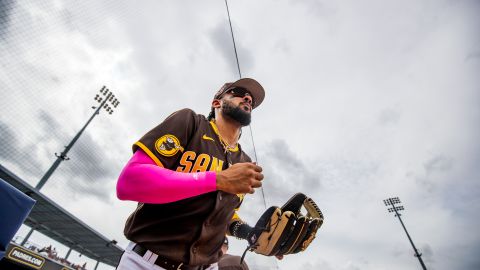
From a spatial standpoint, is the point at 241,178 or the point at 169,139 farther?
the point at 169,139

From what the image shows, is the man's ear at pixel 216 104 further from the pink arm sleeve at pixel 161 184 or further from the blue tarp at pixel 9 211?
the blue tarp at pixel 9 211

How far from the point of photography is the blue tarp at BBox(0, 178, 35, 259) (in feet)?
6.16

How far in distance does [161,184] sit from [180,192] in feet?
0.36

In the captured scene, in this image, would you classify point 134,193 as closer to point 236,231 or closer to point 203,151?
point 203,151

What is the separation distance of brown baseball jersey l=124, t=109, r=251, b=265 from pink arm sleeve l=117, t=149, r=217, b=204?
167 mm

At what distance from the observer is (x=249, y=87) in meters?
2.74

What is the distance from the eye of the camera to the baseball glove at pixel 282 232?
6.89ft

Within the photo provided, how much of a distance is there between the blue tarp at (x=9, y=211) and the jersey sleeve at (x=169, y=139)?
134 cm

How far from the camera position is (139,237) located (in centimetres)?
147

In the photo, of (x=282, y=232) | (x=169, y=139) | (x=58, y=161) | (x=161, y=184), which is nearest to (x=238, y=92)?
(x=169, y=139)

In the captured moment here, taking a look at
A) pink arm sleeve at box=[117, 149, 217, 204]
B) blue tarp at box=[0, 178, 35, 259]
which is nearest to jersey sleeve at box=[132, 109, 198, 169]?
pink arm sleeve at box=[117, 149, 217, 204]

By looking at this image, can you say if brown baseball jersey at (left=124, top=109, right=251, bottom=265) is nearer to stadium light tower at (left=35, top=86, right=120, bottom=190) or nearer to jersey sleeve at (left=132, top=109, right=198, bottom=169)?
jersey sleeve at (left=132, top=109, right=198, bottom=169)

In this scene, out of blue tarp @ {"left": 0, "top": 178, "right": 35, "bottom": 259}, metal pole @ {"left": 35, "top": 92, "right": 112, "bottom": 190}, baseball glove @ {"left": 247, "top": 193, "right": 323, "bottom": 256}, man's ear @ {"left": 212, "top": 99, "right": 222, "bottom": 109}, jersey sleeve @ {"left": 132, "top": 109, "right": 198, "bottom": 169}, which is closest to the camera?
jersey sleeve @ {"left": 132, "top": 109, "right": 198, "bottom": 169}

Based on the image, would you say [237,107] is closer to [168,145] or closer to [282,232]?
[168,145]
